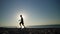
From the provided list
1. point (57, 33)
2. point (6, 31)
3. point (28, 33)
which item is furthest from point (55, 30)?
point (6, 31)

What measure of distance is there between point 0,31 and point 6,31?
0.81 feet

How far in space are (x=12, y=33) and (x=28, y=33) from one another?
0.56 meters

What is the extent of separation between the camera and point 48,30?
4.77m

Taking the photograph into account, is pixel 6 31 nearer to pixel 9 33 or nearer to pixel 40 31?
pixel 9 33

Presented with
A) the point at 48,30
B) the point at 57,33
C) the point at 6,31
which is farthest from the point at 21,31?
the point at 57,33

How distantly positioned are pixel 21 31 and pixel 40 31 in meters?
0.68

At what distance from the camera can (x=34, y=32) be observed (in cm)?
477

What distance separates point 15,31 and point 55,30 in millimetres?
1382

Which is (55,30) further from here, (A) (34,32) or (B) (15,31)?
(B) (15,31)

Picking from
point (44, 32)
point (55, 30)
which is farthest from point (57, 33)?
point (44, 32)

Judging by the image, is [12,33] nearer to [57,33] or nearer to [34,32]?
[34,32]

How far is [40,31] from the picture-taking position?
189 inches

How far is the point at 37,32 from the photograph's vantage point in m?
4.78

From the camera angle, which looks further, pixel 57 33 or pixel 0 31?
pixel 0 31
